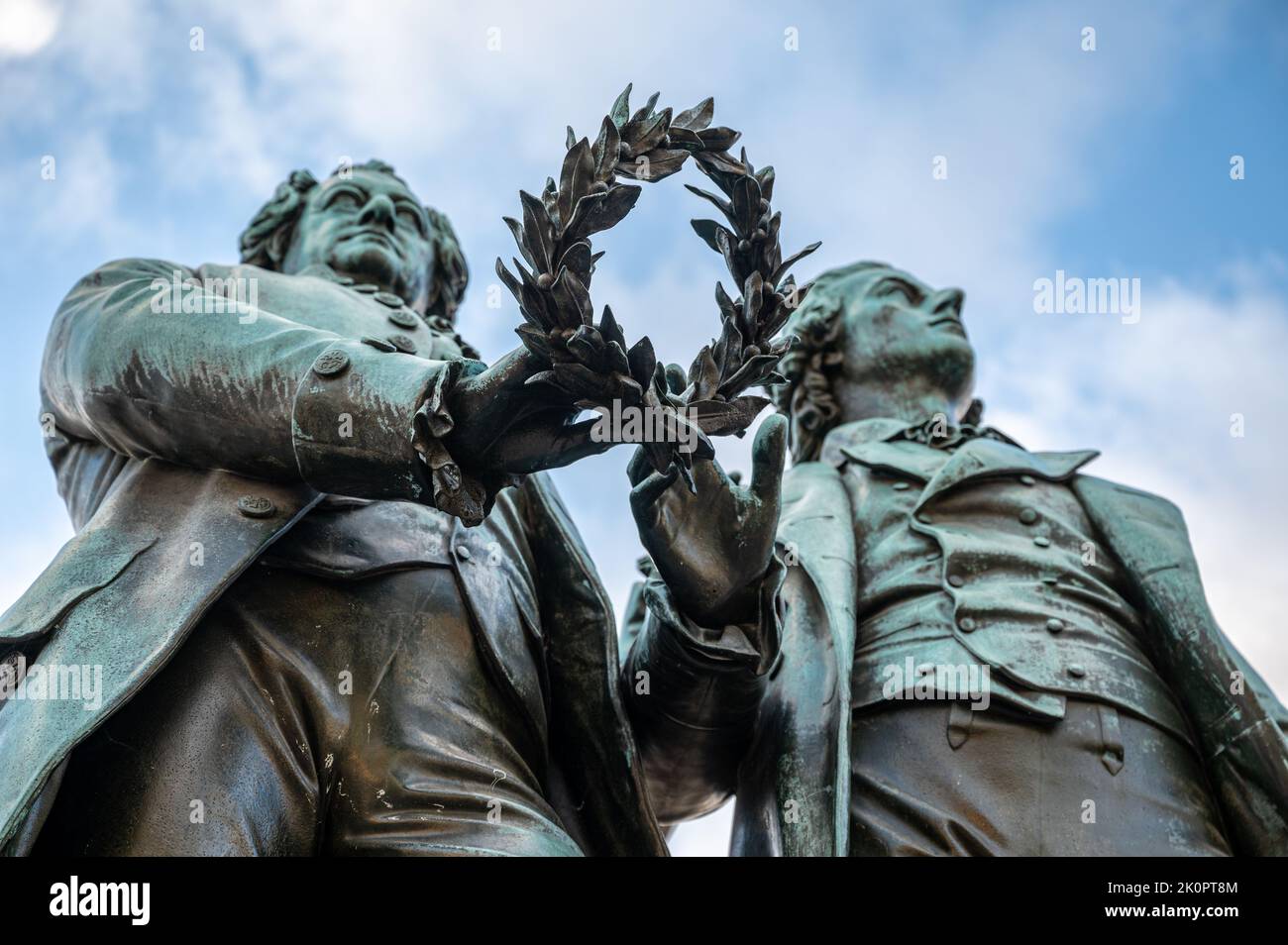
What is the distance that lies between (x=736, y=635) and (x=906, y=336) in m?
3.98

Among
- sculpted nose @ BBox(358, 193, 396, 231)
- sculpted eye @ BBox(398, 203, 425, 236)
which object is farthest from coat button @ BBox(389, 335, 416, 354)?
sculpted eye @ BBox(398, 203, 425, 236)

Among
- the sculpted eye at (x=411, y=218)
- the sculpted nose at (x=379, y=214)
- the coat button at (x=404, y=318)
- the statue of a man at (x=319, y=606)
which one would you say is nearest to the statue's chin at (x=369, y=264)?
the sculpted nose at (x=379, y=214)

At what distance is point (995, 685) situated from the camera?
27.9 ft

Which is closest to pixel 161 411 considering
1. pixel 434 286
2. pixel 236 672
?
pixel 236 672

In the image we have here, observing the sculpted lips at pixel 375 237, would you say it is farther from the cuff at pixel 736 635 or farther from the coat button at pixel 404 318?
the cuff at pixel 736 635

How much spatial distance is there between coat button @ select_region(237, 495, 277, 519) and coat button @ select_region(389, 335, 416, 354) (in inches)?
42.1

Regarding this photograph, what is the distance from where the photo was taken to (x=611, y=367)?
6.45 m

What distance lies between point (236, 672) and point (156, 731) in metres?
0.38

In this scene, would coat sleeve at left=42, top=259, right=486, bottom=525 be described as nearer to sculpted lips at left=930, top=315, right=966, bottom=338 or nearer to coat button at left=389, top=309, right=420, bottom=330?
coat button at left=389, top=309, right=420, bottom=330

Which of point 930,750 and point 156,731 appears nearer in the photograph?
point 156,731

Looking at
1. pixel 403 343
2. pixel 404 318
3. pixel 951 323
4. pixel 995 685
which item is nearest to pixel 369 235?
pixel 404 318

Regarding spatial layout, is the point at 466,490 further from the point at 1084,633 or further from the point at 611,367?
the point at 1084,633

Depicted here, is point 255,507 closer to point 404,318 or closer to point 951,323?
point 404,318

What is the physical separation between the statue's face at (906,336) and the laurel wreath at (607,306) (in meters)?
4.23
